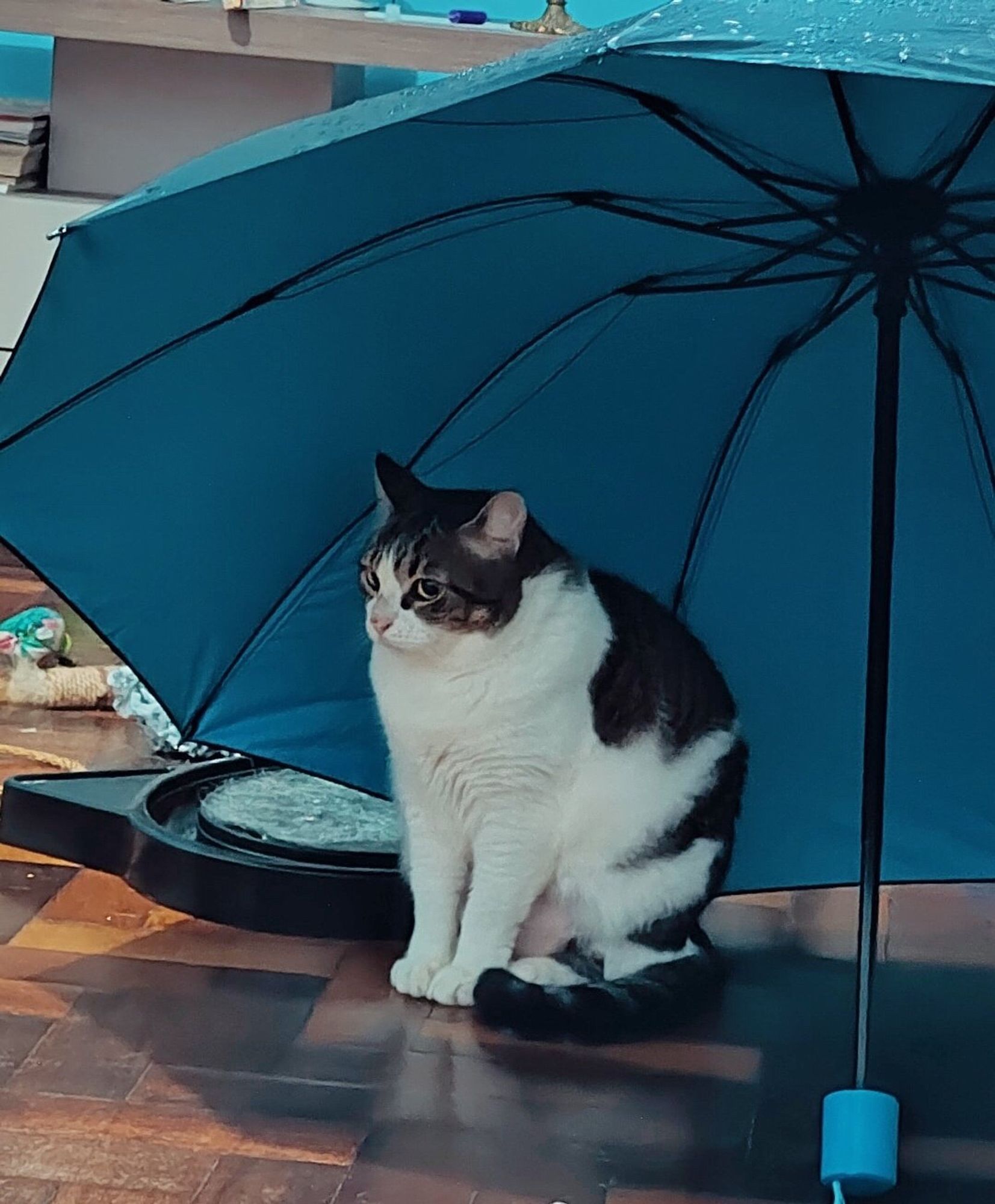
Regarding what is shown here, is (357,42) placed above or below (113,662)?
above

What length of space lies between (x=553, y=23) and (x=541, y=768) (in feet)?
5.90

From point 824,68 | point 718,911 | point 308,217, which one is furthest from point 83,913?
point 824,68

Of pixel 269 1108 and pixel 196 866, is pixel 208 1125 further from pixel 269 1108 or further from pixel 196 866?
pixel 196 866

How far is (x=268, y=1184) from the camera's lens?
1353 mm

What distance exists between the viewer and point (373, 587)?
63.9 inches

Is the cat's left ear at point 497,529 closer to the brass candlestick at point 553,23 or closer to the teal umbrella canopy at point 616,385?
the teal umbrella canopy at point 616,385

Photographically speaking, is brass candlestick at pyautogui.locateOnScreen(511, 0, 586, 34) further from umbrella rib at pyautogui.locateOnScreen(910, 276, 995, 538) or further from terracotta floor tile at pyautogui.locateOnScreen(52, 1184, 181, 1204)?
terracotta floor tile at pyautogui.locateOnScreen(52, 1184, 181, 1204)

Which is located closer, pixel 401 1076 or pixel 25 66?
pixel 401 1076

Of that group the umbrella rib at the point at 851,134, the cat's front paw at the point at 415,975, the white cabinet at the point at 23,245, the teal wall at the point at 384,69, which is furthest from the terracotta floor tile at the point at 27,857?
the teal wall at the point at 384,69

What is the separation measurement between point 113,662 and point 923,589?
1335mm

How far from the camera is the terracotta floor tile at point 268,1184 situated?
133 centimetres

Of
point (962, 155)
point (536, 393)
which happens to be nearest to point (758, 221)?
point (962, 155)

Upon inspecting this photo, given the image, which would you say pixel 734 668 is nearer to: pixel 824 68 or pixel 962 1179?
pixel 962 1179

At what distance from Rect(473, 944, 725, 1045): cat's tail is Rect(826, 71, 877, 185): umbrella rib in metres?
0.72
